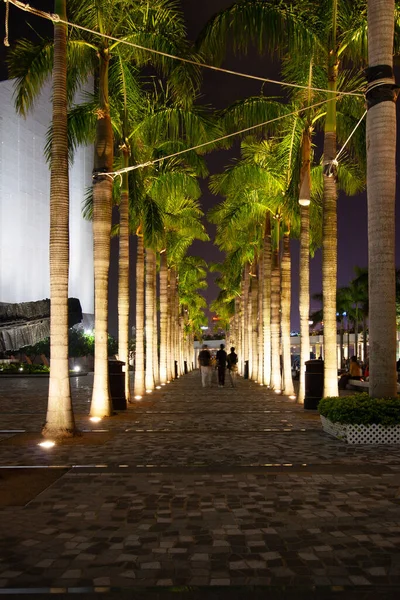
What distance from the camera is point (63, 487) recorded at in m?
8.07

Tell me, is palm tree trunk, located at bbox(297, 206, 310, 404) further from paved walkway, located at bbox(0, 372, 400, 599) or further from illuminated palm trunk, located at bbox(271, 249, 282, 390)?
paved walkway, located at bbox(0, 372, 400, 599)

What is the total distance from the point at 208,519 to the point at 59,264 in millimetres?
7478

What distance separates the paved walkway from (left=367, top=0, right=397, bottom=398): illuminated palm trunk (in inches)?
63.6

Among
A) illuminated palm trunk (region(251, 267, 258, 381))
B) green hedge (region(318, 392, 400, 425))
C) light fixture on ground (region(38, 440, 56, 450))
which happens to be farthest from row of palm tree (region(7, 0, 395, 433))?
illuminated palm trunk (region(251, 267, 258, 381))

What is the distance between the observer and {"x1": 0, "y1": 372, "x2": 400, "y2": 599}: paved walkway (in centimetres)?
491

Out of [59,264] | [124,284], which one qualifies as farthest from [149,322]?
[59,264]

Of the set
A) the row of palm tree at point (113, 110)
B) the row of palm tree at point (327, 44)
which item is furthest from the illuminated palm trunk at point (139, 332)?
the row of palm tree at point (327, 44)

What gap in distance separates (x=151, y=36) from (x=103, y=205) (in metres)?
4.56

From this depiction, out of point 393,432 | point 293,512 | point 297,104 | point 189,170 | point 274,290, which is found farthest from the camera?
point 274,290

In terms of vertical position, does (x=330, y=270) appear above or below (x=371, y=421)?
above

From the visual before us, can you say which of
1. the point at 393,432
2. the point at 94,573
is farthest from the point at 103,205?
the point at 94,573

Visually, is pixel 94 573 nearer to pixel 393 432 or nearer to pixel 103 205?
pixel 393 432

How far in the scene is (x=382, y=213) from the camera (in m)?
11.8

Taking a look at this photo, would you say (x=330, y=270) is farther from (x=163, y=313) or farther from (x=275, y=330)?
(x=163, y=313)
